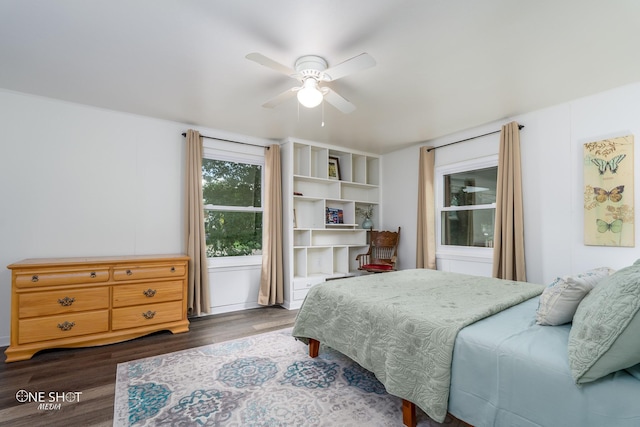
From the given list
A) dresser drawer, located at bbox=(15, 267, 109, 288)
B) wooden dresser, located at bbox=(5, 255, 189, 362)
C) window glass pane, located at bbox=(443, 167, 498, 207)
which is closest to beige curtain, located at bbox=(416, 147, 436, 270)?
window glass pane, located at bbox=(443, 167, 498, 207)

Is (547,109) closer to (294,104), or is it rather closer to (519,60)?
(519,60)

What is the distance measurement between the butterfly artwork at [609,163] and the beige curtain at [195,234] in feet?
13.9

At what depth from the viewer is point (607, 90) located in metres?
2.82

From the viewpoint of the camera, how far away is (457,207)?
4.27 meters

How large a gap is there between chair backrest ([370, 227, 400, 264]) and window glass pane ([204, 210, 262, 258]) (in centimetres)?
186

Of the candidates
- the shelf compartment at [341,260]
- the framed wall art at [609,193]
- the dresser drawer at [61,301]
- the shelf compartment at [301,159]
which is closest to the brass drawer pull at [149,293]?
the dresser drawer at [61,301]

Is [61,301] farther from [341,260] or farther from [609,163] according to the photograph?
[609,163]

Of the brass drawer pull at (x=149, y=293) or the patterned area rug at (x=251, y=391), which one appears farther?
the brass drawer pull at (x=149, y=293)

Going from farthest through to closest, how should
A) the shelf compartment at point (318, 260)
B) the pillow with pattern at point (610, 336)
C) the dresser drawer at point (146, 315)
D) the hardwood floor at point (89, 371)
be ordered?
1. the shelf compartment at point (318, 260)
2. the dresser drawer at point (146, 315)
3. the hardwood floor at point (89, 371)
4. the pillow with pattern at point (610, 336)

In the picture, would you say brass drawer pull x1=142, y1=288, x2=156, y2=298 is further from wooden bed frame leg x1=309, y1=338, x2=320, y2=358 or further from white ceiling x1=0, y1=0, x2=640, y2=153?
white ceiling x1=0, y1=0, x2=640, y2=153

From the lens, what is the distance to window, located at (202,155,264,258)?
13.3ft

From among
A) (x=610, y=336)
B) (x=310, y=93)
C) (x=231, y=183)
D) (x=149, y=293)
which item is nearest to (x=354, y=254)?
(x=231, y=183)

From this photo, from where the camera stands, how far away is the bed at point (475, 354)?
1.10 meters

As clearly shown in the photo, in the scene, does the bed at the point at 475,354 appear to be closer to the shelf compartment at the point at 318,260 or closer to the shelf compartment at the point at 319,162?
the shelf compartment at the point at 318,260
